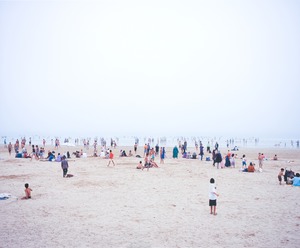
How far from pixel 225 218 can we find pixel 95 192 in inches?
284

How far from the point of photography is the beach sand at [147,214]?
26.9 feet

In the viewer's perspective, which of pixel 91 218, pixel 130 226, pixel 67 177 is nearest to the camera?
Result: pixel 130 226

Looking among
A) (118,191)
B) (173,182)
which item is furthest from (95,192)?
(173,182)

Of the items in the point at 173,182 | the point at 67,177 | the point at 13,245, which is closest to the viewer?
the point at 13,245

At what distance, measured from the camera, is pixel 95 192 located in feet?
47.1

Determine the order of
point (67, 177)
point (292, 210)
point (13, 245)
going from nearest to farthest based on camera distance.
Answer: point (13, 245) < point (292, 210) < point (67, 177)

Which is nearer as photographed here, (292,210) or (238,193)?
(292,210)

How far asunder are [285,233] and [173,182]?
29.9 feet

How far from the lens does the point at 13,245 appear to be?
773 cm

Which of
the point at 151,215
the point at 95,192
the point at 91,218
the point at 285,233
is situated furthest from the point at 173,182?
the point at 285,233

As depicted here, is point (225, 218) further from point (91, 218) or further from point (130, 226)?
point (91, 218)

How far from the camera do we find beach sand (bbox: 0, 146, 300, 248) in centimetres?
819

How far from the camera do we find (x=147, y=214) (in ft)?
35.0

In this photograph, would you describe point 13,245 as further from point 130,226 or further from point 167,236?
point 167,236
